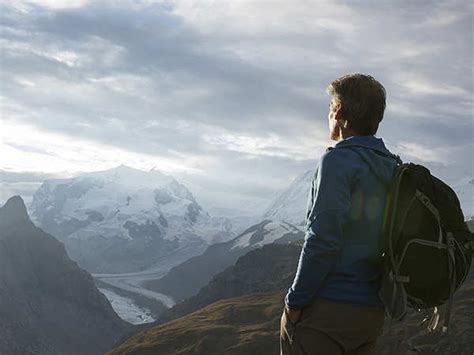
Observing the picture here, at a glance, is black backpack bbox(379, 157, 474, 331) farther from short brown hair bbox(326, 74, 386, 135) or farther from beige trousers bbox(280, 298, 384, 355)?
short brown hair bbox(326, 74, 386, 135)

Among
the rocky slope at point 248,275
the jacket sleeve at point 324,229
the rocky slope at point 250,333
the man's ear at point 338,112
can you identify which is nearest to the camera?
the jacket sleeve at point 324,229

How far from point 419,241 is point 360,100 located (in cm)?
141

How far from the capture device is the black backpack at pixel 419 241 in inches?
204

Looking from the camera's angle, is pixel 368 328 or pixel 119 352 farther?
pixel 119 352

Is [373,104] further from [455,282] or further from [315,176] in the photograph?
[455,282]

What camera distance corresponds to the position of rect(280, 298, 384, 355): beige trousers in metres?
5.18

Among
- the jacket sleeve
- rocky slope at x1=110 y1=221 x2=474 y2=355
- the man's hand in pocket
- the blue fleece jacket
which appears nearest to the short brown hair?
the blue fleece jacket

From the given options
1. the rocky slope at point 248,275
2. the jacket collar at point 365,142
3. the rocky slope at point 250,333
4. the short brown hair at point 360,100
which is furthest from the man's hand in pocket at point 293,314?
the rocky slope at point 248,275

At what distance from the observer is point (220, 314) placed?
68.1 metres

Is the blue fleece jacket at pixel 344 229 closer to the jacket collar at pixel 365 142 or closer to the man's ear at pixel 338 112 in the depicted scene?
the jacket collar at pixel 365 142

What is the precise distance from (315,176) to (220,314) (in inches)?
2553

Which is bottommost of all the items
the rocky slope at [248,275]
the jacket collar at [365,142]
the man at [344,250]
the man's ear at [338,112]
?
the rocky slope at [248,275]

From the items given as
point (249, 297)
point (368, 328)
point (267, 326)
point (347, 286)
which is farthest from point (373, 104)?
point (249, 297)

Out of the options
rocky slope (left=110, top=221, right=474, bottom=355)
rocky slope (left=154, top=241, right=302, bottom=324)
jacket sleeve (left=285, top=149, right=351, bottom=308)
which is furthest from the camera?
rocky slope (left=154, top=241, right=302, bottom=324)
